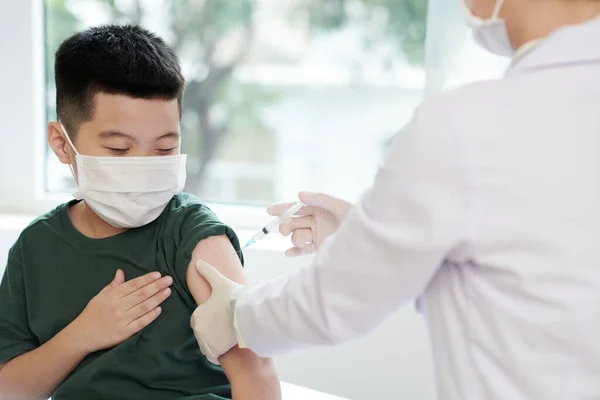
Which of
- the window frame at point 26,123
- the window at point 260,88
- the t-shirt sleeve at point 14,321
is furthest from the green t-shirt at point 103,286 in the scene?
the window at point 260,88

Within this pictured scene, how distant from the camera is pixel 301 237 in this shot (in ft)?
5.04

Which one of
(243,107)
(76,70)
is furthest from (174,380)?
(243,107)

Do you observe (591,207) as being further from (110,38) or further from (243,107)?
(243,107)

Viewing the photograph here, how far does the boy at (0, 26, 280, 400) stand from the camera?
1.47m

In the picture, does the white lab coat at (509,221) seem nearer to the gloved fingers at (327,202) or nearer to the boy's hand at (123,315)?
the gloved fingers at (327,202)

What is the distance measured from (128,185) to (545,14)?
86 centimetres

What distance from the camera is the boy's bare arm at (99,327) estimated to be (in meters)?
1.47

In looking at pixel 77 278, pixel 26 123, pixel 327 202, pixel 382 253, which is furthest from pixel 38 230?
pixel 26 123

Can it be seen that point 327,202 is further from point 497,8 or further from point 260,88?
point 260,88

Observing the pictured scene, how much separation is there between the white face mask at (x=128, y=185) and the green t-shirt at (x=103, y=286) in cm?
6

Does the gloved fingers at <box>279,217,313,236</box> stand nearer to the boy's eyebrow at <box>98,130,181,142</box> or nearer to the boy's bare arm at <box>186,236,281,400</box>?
the boy's bare arm at <box>186,236,281,400</box>

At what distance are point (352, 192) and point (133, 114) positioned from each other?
124 cm

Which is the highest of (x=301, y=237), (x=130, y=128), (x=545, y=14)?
(x=545, y=14)

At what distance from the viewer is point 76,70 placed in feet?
5.13
